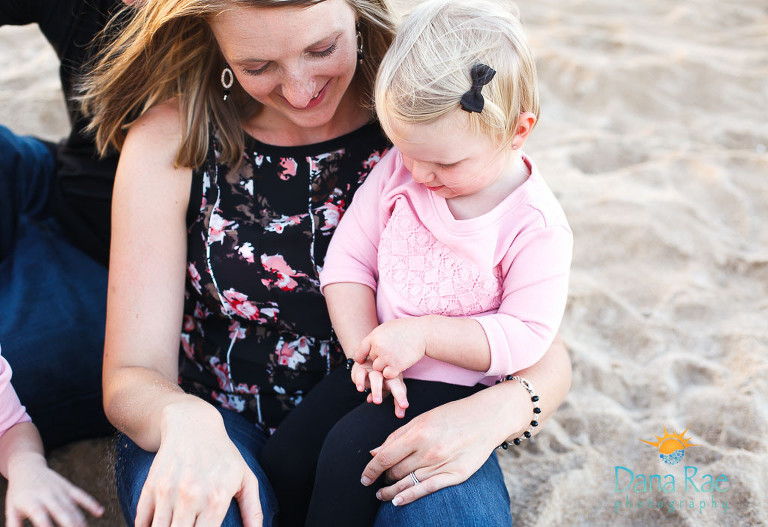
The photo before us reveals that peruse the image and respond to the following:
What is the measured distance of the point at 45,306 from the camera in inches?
75.2

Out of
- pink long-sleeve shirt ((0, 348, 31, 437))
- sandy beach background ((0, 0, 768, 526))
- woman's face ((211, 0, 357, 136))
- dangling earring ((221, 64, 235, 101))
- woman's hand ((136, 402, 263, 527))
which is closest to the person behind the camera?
woman's hand ((136, 402, 263, 527))

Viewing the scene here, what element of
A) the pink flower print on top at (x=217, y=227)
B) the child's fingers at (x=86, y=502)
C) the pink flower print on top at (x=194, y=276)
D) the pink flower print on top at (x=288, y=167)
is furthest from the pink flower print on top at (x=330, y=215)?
the child's fingers at (x=86, y=502)

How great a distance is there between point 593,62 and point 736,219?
1370mm

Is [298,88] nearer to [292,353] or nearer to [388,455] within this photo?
[292,353]

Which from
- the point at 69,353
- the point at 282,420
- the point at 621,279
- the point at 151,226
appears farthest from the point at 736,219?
the point at 69,353

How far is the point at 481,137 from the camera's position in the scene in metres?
1.34

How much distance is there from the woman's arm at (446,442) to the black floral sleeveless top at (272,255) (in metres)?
0.40

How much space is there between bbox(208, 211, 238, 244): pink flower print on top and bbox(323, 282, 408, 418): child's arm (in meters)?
0.28

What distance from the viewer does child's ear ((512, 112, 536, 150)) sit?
138 centimetres

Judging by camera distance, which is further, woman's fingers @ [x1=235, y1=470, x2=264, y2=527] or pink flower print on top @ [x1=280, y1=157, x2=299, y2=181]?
pink flower print on top @ [x1=280, y1=157, x2=299, y2=181]

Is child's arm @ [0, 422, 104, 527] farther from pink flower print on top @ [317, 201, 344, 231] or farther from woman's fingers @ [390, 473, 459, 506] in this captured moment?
pink flower print on top @ [317, 201, 344, 231]

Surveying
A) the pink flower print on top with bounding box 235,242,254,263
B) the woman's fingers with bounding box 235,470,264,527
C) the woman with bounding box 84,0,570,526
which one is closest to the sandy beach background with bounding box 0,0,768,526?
the woman with bounding box 84,0,570,526

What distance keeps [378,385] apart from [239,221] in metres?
0.55

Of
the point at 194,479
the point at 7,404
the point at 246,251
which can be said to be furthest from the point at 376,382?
the point at 7,404
